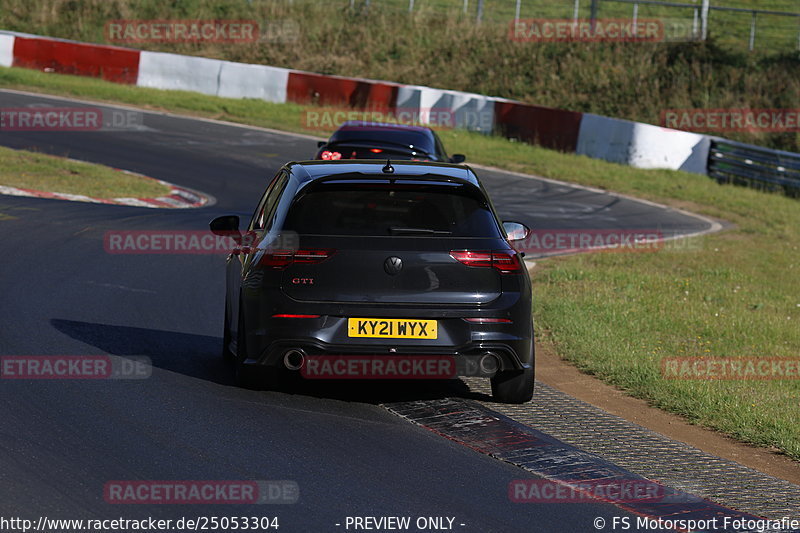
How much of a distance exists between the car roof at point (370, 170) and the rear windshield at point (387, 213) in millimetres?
143

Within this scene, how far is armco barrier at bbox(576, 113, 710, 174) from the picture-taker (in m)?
29.2

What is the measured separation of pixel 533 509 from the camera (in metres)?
6.25

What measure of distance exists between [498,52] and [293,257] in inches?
1375

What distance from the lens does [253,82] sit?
3588cm

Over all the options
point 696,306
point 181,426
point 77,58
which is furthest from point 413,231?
point 77,58

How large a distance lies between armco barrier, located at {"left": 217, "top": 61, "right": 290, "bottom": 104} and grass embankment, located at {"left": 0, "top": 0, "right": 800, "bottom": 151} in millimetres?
6744

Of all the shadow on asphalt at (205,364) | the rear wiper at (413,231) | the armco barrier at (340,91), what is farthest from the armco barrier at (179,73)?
the rear wiper at (413,231)

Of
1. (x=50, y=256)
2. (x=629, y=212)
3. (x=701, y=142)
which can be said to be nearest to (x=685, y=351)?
(x=50, y=256)

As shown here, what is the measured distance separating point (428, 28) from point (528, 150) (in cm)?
1495

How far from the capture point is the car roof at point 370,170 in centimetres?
837

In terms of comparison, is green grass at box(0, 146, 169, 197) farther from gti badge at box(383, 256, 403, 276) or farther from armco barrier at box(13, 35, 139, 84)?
armco barrier at box(13, 35, 139, 84)

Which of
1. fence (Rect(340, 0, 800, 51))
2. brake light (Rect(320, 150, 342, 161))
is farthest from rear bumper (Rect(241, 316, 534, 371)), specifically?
fence (Rect(340, 0, 800, 51))

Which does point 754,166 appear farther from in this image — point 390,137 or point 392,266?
point 392,266

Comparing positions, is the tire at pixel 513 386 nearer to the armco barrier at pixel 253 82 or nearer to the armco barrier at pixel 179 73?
the armco barrier at pixel 253 82
